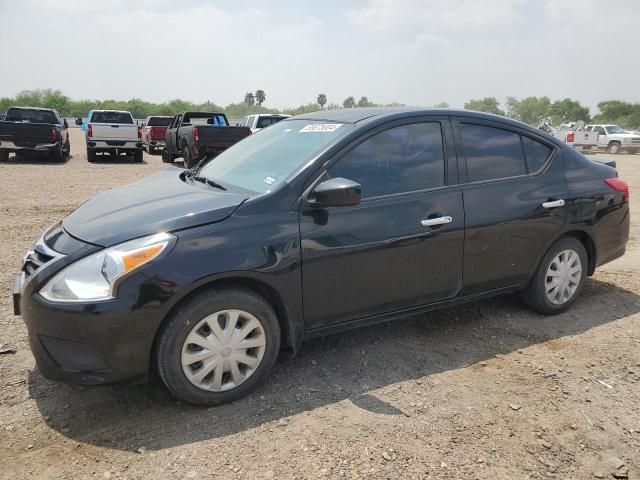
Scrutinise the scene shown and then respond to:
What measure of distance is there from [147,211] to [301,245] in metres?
0.93

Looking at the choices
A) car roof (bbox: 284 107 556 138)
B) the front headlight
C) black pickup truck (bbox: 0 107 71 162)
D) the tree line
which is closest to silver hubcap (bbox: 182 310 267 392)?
the front headlight

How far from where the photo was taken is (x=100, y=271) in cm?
271

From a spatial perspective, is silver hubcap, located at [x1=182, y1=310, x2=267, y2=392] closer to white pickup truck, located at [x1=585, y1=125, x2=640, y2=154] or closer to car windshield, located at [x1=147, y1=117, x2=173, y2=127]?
car windshield, located at [x1=147, y1=117, x2=173, y2=127]

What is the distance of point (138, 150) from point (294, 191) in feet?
54.0

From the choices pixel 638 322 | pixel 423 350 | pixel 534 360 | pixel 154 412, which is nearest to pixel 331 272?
pixel 423 350

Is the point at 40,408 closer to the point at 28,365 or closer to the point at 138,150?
the point at 28,365

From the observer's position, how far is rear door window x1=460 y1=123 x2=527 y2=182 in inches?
150

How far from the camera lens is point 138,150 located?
18156 millimetres

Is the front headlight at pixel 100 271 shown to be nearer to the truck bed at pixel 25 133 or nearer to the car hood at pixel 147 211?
the car hood at pixel 147 211

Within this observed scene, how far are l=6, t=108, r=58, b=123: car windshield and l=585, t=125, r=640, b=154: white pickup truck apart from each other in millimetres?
27360

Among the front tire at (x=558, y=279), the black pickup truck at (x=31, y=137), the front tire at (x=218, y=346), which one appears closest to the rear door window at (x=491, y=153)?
the front tire at (x=558, y=279)

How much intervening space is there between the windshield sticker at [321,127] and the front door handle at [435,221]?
859 mm

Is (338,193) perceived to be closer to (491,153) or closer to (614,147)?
(491,153)

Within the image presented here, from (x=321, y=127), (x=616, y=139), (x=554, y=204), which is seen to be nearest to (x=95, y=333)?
(x=321, y=127)
